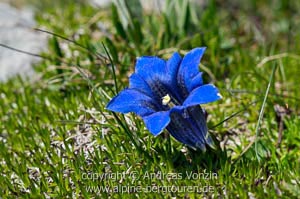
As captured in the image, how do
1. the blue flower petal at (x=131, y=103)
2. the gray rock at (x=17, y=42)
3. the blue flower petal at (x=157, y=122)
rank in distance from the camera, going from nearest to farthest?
the blue flower petal at (x=157, y=122) → the blue flower petal at (x=131, y=103) → the gray rock at (x=17, y=42)

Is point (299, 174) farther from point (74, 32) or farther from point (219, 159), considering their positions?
point (74, 32)

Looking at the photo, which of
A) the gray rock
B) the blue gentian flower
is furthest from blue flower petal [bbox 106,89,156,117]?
the gray rock

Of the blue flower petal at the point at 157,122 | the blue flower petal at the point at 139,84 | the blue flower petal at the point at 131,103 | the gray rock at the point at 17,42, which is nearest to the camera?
the blue flower petal at the point at 157,122

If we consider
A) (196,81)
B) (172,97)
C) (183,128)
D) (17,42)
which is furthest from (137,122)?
(17,42)

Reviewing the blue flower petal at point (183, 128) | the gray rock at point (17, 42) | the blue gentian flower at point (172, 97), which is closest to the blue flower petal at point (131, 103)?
the blue gentian flower at point (172, 97)

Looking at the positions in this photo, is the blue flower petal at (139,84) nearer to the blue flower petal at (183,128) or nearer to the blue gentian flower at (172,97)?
the blue gentian flower at (172,97)

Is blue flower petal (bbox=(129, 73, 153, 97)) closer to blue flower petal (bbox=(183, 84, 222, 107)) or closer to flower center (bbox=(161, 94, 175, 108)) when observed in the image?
flower center (bbox=(161, 94, 175, 108))

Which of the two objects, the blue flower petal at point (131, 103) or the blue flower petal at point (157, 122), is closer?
the blue flower petal at point (157, 122)

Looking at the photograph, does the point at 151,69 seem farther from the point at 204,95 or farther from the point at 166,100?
the point at 204,95
